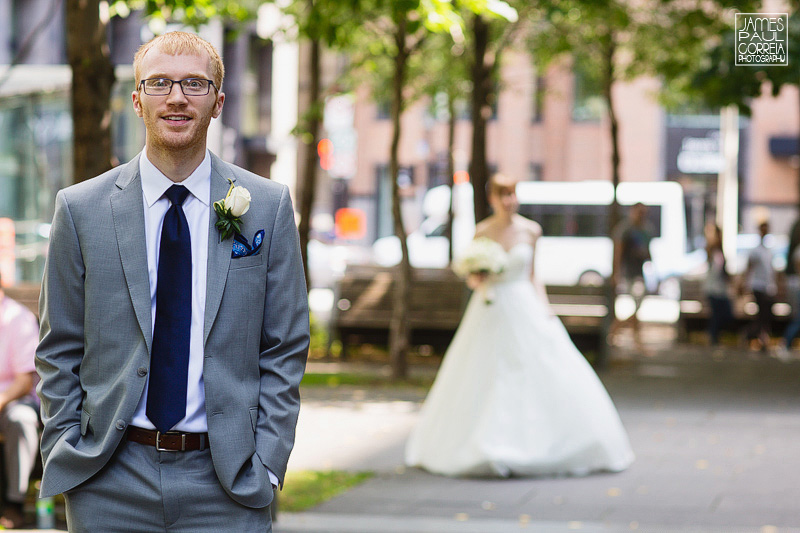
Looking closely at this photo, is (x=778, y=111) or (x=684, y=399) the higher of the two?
(x=778, y=111)

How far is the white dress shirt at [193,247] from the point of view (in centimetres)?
288

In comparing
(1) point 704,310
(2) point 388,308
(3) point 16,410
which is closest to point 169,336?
(3) point 16,410

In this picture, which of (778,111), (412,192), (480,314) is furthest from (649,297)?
(480,314)

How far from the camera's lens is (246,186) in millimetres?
3084

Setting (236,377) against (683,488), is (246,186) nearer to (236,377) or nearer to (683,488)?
(236,377)

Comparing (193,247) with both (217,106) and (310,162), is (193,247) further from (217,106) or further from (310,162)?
(310,162)

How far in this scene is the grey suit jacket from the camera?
9.37ft

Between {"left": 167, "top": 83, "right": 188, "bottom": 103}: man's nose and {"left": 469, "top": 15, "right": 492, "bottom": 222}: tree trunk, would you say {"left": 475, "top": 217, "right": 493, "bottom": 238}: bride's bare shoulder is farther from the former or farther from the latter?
{"left": 167, "top": 83, "right": 188, "bottom": 103}: man's nose

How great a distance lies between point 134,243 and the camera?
292 centimetres

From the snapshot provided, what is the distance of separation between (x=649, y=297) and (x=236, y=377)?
93.6 ft

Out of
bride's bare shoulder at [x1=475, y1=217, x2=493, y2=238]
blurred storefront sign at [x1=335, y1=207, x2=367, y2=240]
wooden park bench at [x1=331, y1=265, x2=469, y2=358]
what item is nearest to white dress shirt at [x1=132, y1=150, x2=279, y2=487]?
bride's bare shoulder at [x1=475, y1=217, x2=493, y2=238]

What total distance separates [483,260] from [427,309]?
7104 millimetres

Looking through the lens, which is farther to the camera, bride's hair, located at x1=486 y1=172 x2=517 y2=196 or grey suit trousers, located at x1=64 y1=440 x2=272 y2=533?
bride's hair, located at x1=486 y1=172 x2=517 y2=196

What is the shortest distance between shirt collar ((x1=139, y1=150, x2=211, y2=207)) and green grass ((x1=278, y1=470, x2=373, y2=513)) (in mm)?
4248
